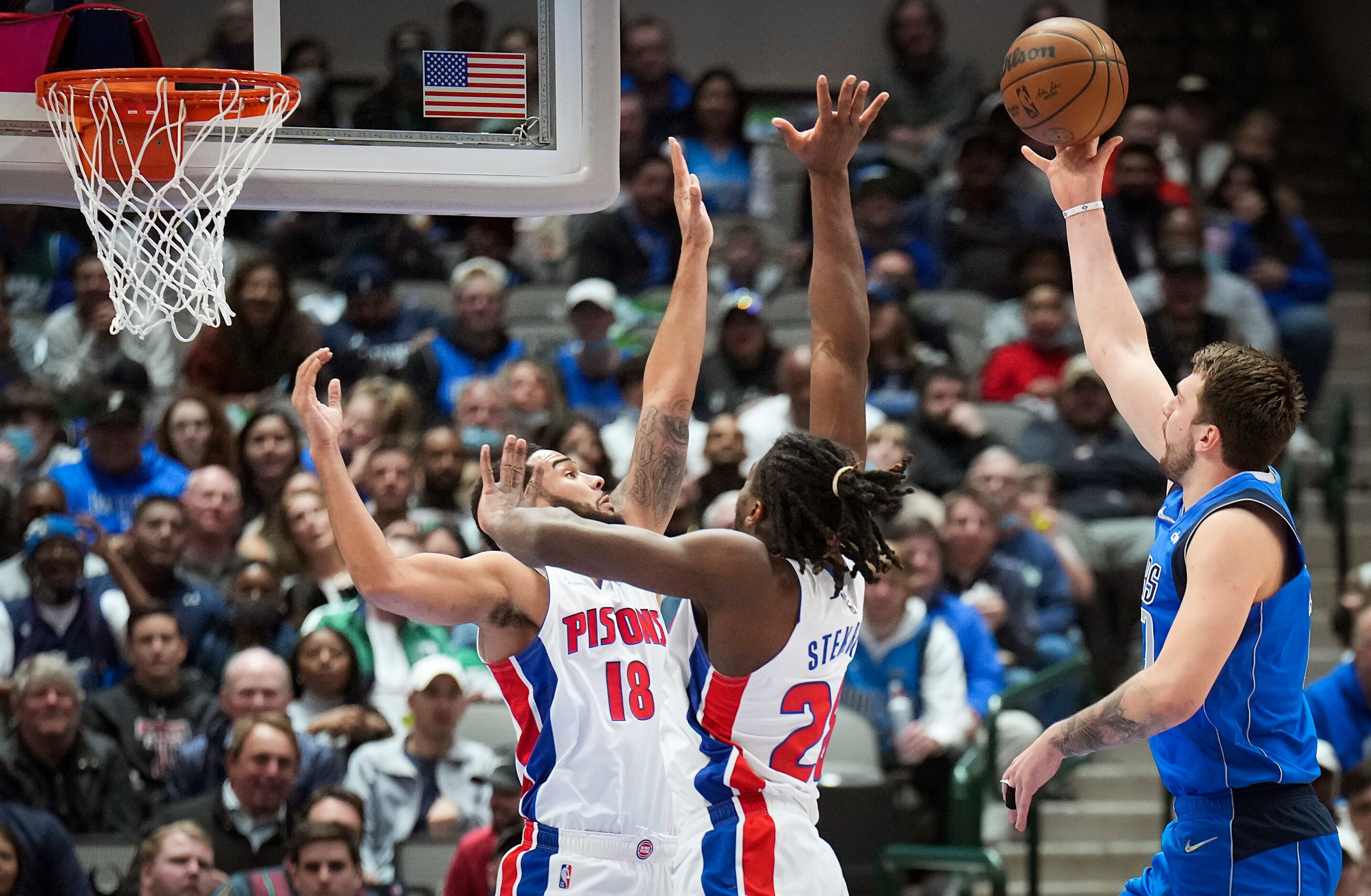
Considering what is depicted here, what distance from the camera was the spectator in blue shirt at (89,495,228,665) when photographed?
705 cm

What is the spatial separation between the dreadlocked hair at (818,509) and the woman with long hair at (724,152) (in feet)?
22.1

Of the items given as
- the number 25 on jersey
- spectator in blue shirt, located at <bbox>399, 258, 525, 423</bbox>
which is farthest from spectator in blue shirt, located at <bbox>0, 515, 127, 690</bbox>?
the number 25 on jersey

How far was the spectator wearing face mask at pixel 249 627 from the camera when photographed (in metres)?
6.98

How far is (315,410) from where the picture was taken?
4.02m

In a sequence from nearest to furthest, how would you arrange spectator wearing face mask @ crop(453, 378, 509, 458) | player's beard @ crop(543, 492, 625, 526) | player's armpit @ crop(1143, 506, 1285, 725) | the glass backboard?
player's armpit @ crop(1143, 506, 1285, 725), player's beard @ crop(543, 492, 625, 526), the glass backboard, spectator wearing face mask @ crop(453, 378, 509, 458)

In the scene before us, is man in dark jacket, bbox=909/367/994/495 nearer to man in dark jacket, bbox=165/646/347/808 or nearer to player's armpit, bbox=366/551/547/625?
man in dark jacket, bbox=165/646/347/808

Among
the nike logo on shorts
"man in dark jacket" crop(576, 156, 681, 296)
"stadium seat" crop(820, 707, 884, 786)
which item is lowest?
Result: "stadium seat" crop(820, 707, 884, 786)

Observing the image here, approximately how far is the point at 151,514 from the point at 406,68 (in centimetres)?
296

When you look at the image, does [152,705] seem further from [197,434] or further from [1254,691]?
[1254,691]

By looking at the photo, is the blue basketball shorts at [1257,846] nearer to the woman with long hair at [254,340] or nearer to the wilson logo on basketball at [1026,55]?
the wilson logo on basketball at [1026,55]

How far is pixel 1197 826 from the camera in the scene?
149 inches

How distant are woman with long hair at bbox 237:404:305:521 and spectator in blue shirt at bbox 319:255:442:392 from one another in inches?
33.8

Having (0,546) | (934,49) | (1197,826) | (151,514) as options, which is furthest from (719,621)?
(934,49)

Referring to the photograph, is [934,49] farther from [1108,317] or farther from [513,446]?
[513,446]
